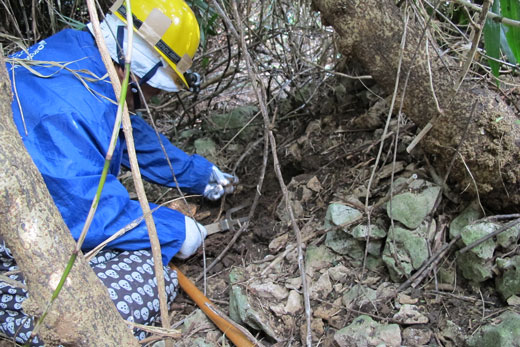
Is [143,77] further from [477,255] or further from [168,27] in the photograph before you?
[477,255]

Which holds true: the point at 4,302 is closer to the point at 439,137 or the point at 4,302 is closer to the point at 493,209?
the point at 439,137

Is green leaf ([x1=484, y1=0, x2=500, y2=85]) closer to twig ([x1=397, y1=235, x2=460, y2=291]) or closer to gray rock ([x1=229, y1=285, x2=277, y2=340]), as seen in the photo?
twig ([x1=397, y1=235, x2=460, y2=291])

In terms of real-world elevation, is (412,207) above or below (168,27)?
below

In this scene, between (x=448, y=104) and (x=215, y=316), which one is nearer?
(x=448, y=104)

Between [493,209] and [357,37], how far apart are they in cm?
83

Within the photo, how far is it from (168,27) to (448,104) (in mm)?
1287

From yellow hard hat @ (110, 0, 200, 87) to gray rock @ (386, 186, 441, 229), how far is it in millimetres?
1214

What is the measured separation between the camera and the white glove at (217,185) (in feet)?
7.84

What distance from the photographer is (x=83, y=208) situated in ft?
5.45

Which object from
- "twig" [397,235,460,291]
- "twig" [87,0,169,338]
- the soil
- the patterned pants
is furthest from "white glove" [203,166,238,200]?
"twig" [87,0,169,338]

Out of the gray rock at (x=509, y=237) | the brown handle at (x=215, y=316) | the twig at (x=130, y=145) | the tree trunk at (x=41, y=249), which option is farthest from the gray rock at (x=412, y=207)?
the tree trunk at (x=41, y=249)

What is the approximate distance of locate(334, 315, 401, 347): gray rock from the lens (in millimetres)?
1363

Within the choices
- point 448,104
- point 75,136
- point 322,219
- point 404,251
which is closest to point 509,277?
point 404,251

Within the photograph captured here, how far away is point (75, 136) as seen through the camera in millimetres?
1681
